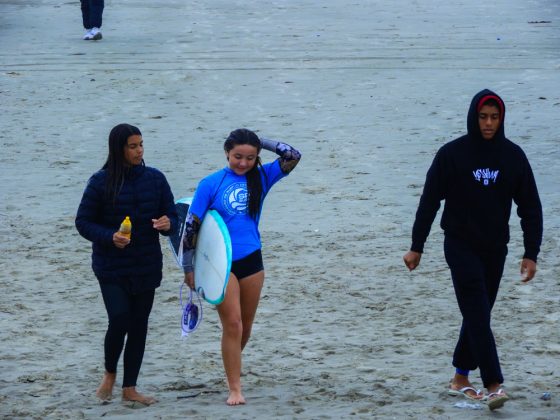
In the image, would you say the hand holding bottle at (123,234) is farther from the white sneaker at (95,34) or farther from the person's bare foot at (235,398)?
the white sneaker at (95,34)

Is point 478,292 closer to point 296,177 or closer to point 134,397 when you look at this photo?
point 134,397

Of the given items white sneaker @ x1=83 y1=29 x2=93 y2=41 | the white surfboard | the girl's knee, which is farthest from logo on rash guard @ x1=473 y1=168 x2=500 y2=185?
white sneaker @ x1=83 y1=29 x2=93 y2=41

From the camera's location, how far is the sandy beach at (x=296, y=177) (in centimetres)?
790

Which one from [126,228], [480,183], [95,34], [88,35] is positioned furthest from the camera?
[88,35]

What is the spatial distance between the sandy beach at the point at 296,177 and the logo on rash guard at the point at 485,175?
1.27m

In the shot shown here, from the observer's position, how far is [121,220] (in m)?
7.24

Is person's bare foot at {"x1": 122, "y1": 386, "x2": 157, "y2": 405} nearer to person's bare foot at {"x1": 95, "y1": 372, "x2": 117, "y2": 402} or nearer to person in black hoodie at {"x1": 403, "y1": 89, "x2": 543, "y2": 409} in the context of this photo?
person's bare foot at {"x1": 95, "y1": 372, "x2": 117, "y2": 402}

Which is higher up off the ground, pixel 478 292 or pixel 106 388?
pixel 478 292

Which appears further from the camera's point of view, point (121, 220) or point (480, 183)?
point (121, 220)

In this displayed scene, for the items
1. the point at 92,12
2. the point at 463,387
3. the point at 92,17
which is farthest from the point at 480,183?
the point at 92,17

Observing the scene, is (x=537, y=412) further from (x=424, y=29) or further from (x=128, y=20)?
(x=128, y=20)

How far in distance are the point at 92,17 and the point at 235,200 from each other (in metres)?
15.3

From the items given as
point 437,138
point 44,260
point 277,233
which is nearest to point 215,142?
point 437,138

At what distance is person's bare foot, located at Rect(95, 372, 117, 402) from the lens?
24.6 feet
